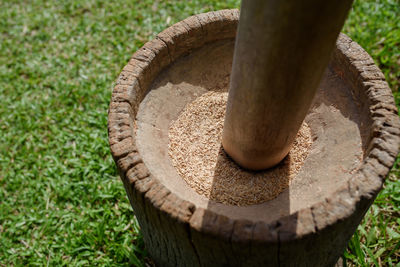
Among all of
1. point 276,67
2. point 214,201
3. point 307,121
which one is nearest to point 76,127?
point 214,201

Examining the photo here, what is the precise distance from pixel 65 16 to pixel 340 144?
11.2 feet

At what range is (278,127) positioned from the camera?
6.15ft

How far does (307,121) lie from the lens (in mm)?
2357

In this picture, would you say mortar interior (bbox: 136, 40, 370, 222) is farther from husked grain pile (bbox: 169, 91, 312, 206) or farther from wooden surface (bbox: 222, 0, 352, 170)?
wooden surface (bbox: 222, 0, 352, 170)

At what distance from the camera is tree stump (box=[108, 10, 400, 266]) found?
1.63m

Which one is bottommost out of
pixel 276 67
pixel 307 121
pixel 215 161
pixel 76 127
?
pixel 76 127

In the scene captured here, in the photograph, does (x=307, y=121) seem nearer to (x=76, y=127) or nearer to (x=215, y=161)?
(x=215, y=161)

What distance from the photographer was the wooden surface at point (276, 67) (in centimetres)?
139

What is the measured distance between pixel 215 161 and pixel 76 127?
159cm

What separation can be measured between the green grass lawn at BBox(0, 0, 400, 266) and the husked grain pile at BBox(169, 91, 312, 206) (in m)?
0.90

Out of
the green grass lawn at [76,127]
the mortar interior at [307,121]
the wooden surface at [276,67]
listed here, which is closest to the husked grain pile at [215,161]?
the mortar interior at [307,121]

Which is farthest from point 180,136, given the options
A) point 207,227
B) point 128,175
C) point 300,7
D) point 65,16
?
point 65,16

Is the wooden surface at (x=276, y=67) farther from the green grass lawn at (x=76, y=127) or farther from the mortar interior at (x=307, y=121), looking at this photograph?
the green grass lawn at (x=76, y=127)

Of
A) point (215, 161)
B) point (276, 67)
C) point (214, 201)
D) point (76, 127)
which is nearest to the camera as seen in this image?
point (276, 67)
